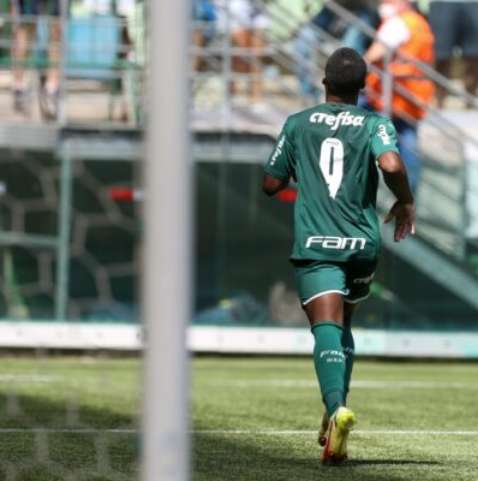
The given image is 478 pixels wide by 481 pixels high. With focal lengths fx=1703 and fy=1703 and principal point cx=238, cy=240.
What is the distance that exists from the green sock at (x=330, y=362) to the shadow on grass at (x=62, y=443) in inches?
33.2

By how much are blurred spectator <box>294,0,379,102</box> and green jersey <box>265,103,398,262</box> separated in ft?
28.1

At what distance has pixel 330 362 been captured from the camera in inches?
277

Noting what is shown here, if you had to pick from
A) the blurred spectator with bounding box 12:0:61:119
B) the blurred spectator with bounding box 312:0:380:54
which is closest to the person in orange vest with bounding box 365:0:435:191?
the blurred spectator with bounding box 312:0:380:54

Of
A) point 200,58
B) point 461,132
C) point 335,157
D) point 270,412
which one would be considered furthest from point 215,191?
point 335,157

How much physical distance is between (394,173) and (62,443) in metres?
2.01

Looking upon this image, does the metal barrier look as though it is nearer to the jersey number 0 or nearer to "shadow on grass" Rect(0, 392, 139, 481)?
"shadow on grass" Rect(0, 392, 139, 481)

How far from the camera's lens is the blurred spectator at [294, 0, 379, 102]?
15.9 meters

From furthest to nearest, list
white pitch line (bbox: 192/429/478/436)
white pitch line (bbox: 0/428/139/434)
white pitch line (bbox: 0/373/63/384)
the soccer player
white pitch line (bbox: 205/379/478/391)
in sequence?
white pitch line (bbox: 205/379/478/391) → white pitch line (bbox: 0/373/63/384) → white pitch line (bbox: 192/429/478/436) → white pitch line (bbox: 0/428/139/434) → the soccer player

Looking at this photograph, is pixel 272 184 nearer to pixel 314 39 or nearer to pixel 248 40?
pixel 248 40

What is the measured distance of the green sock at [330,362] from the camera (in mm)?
6941

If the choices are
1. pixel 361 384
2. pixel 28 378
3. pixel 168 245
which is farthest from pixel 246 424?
pixel 168 245

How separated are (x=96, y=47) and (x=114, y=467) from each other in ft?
30.7

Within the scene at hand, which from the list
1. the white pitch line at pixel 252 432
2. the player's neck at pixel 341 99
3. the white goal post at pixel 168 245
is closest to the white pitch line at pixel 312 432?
the white pitch line at pixel 252 432

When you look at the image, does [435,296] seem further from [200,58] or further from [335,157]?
[335,157]
